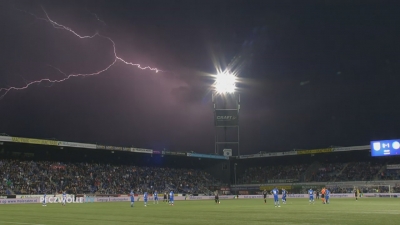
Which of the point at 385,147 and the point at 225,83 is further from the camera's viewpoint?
the point at 225,83

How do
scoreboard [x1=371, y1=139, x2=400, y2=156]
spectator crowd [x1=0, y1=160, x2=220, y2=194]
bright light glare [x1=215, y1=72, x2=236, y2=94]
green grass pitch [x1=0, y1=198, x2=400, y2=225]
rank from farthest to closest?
bright light glare [x1=215, y1=72, x2=236, y2=94]
scoreboard [x1=371, y1=139, x2=400, y2=156]
spectator crowd [x1=0, y1=160, x2=220, y2=194]
green grass pitch [x1=0, y1=198, x2=400, y2=225]

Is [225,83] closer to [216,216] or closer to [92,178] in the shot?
[92,178]

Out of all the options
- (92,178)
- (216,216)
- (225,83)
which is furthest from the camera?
(225,83)

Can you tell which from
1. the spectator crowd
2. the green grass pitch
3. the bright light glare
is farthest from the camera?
the bright light glare

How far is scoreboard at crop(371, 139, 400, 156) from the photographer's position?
75188 millimetres

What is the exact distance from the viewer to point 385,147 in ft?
251

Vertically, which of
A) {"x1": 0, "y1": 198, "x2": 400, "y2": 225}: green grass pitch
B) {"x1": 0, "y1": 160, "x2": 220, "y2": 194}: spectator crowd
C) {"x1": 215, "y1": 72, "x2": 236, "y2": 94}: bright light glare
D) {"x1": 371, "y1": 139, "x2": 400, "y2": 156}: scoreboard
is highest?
{"x1": 215, "y1": 72, "x2": 236, "y2": 94}: bright light glare

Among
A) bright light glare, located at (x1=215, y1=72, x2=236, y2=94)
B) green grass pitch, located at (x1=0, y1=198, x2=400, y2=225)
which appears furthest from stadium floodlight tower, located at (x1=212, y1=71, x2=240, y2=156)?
green grass pitch, located at (x1=0, y1=198, x2=400, y2=225)

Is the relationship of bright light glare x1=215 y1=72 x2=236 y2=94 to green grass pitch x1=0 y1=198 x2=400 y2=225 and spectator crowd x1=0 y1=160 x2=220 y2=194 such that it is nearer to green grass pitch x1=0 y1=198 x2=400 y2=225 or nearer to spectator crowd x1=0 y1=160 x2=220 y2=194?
spectator crowd x1=0 y1=160 x2=220 y2=194

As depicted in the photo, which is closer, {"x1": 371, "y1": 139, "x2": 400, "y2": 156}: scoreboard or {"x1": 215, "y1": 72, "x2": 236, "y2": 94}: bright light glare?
{"x1": 371, "y1": 139, "x2": 400, "y2": 156}: scoreboard

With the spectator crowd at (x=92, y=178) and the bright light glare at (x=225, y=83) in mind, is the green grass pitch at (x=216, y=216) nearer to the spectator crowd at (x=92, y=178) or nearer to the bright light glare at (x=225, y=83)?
the spectator crowd at (x=92, y=178)

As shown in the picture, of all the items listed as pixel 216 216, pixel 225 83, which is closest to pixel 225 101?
pixel 225 83

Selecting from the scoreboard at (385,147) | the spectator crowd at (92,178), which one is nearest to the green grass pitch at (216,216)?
the spectator crowd at (92,178)

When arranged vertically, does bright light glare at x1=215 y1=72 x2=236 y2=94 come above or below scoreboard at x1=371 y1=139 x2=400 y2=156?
above
